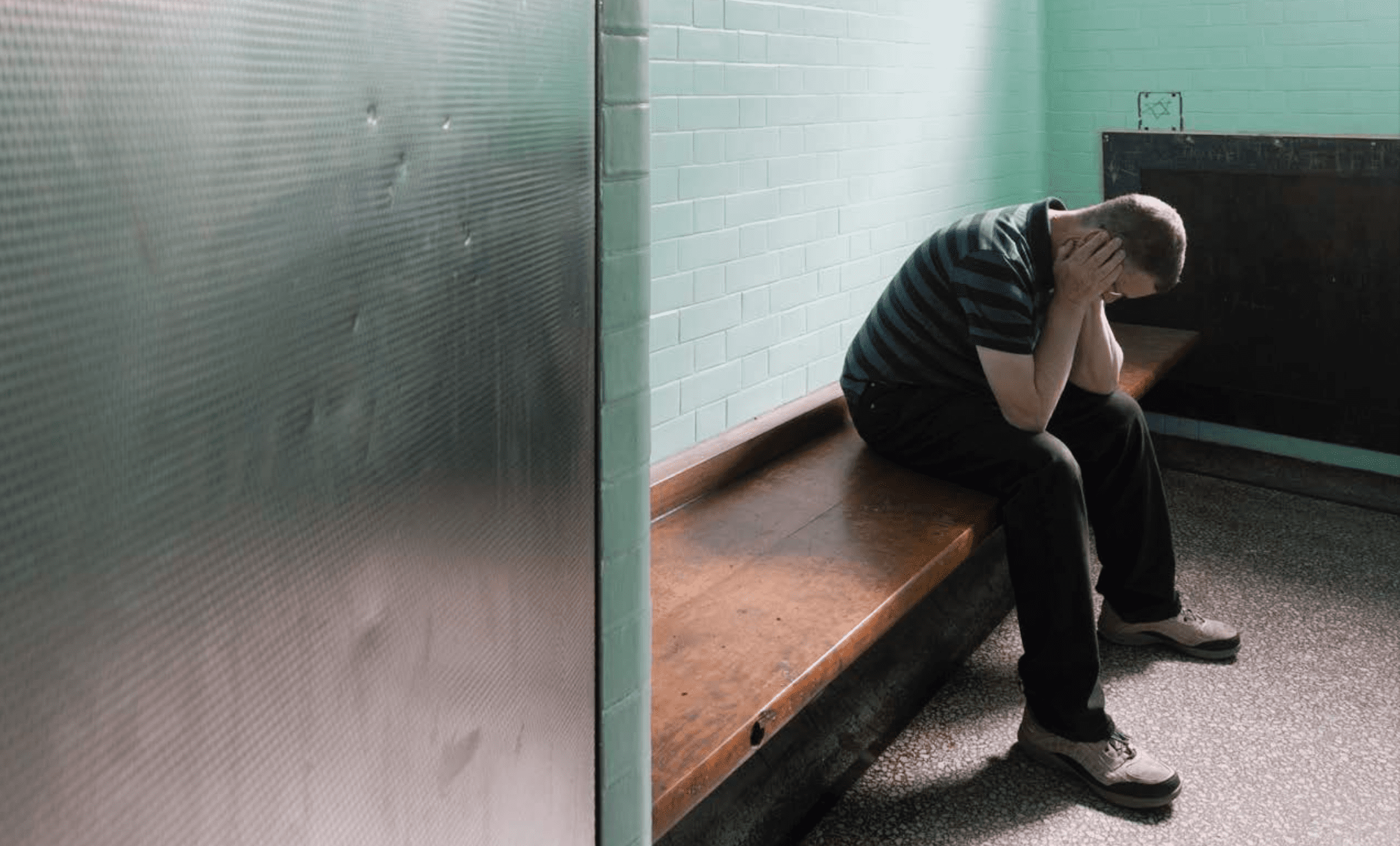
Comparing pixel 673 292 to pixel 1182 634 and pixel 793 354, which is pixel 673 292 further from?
pixel 1182 634

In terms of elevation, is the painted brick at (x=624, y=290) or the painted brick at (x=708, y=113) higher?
the painted brick at (x=708, y=113)

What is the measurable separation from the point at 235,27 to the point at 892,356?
2.32 m

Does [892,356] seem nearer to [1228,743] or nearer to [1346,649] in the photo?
[1228,743]

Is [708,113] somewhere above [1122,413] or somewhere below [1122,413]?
above

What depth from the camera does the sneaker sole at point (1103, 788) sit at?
2.36 m

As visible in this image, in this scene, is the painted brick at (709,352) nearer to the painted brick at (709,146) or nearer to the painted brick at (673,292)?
the painted brick at (673,292)

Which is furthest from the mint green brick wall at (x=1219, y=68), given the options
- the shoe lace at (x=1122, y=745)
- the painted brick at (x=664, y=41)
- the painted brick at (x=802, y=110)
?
the shoe lace at (x=1122, y=745)

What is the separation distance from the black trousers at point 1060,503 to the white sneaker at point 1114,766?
0.09 feet

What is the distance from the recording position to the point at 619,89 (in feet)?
4.03

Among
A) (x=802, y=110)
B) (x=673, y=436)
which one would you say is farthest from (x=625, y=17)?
(x=802, y=110)

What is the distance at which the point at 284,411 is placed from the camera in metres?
0.78

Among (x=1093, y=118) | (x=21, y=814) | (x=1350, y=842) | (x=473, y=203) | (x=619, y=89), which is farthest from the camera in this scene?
(x=1093, y=118)

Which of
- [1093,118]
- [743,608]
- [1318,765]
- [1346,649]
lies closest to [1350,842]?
[1318,765]

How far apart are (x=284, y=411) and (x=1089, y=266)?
2252 millimetres
